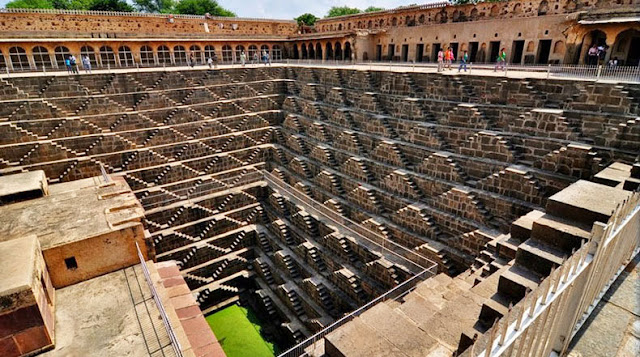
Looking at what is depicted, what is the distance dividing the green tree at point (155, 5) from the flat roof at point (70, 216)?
50.7m

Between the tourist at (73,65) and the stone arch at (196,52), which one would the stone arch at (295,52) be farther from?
the tourist at (73,65)

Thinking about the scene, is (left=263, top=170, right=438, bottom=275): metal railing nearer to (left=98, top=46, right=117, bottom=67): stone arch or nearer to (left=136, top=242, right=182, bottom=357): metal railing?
(left=136, top=242, right=182, bottom=357): metal railing

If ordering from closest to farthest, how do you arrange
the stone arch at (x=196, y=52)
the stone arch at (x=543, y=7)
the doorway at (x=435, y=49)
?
the stone arch at (x=543, y=7) → the doorway at (x=435, y=49) → the stone arch at (x=196, y=52)

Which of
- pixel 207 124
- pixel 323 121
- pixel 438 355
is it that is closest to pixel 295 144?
pixel 323 121

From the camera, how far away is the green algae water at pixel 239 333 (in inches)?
452

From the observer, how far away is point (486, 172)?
33.3ft

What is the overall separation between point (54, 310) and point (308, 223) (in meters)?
8.07

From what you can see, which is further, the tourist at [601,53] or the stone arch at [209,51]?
the stone arch at [209,51]

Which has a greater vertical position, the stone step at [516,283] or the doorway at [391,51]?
the doorway at [391,51]

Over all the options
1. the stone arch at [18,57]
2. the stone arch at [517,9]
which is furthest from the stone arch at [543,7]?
the stone arch at [18,57]

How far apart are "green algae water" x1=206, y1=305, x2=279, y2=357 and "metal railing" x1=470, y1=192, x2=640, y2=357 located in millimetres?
9938

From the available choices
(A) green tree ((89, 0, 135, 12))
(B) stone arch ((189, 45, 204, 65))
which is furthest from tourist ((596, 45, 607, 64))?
(A) green tree ((89, 0, 135, 12))

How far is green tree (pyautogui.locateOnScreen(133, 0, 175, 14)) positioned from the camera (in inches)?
2035

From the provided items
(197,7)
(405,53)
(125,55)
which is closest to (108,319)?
(405,53)
